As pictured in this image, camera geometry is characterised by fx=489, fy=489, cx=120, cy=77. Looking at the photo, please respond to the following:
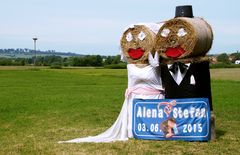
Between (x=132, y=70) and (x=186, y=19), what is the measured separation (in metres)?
1.55

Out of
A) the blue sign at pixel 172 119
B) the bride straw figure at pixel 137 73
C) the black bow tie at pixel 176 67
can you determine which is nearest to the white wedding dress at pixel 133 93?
the bride straw figure at pixel 137 73

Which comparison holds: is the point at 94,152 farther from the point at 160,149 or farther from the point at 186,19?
the point at 186,19

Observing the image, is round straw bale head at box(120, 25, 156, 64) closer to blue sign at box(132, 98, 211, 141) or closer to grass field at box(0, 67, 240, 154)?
blue sign at box(132, 98, 211, 141)

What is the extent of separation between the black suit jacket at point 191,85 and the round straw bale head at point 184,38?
0.26 m

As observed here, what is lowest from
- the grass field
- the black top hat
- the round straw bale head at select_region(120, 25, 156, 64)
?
the grass field

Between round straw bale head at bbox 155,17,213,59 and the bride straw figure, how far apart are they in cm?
26

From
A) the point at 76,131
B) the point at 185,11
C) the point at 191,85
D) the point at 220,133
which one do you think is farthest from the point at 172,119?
the point at 76,131

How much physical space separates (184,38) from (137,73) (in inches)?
49.3

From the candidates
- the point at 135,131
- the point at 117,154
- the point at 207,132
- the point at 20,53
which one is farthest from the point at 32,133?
the point at 20,53

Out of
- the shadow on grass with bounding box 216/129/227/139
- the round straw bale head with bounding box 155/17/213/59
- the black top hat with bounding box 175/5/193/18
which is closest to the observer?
the round straw bale head with bounding box 155/17/213/59

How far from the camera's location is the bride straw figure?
984cm

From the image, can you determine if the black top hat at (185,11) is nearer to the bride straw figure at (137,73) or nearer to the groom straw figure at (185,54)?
the groom straw figure at (185,54)

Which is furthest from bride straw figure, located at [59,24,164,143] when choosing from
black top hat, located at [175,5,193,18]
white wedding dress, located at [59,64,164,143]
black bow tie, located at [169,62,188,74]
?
black top hat, located at [175,5,193,18]

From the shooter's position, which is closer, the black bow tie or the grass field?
the grass field
